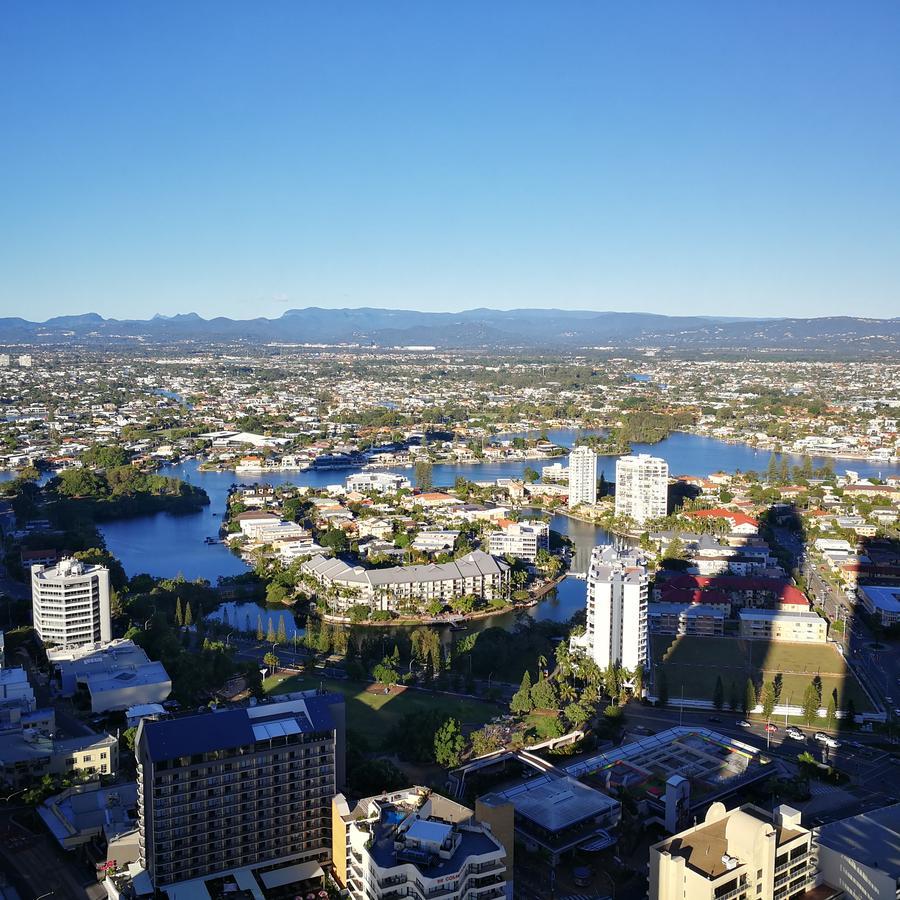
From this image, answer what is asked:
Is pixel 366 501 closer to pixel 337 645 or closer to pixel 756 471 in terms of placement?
pixel 337 645


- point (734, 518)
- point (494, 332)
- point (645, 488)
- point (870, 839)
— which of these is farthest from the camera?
point (494, 332)

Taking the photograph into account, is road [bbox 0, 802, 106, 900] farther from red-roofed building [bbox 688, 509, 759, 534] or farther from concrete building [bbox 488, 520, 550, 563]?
red-roofed building [bbox 688, 509, 759, 534]

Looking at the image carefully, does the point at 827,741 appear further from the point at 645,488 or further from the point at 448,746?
the point at 645,488

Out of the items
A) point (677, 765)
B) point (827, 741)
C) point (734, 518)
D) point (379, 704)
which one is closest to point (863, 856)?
point (677, 765)

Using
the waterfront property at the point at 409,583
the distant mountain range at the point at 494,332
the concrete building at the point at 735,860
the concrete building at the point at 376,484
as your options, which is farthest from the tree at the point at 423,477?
the distant mountain range at the point at 494,332

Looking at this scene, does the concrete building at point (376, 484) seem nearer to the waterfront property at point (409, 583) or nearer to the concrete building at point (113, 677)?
the waterfront property at point (409, 583)

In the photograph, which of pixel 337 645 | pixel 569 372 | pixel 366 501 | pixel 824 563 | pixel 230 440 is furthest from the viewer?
pixel 569 372

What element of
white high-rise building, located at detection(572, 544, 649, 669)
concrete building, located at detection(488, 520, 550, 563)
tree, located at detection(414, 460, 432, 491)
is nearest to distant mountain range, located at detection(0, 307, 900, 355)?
tree, located at detection(414, 460, 432, 491)

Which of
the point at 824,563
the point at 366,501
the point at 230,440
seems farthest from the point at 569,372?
the point at 824,563
